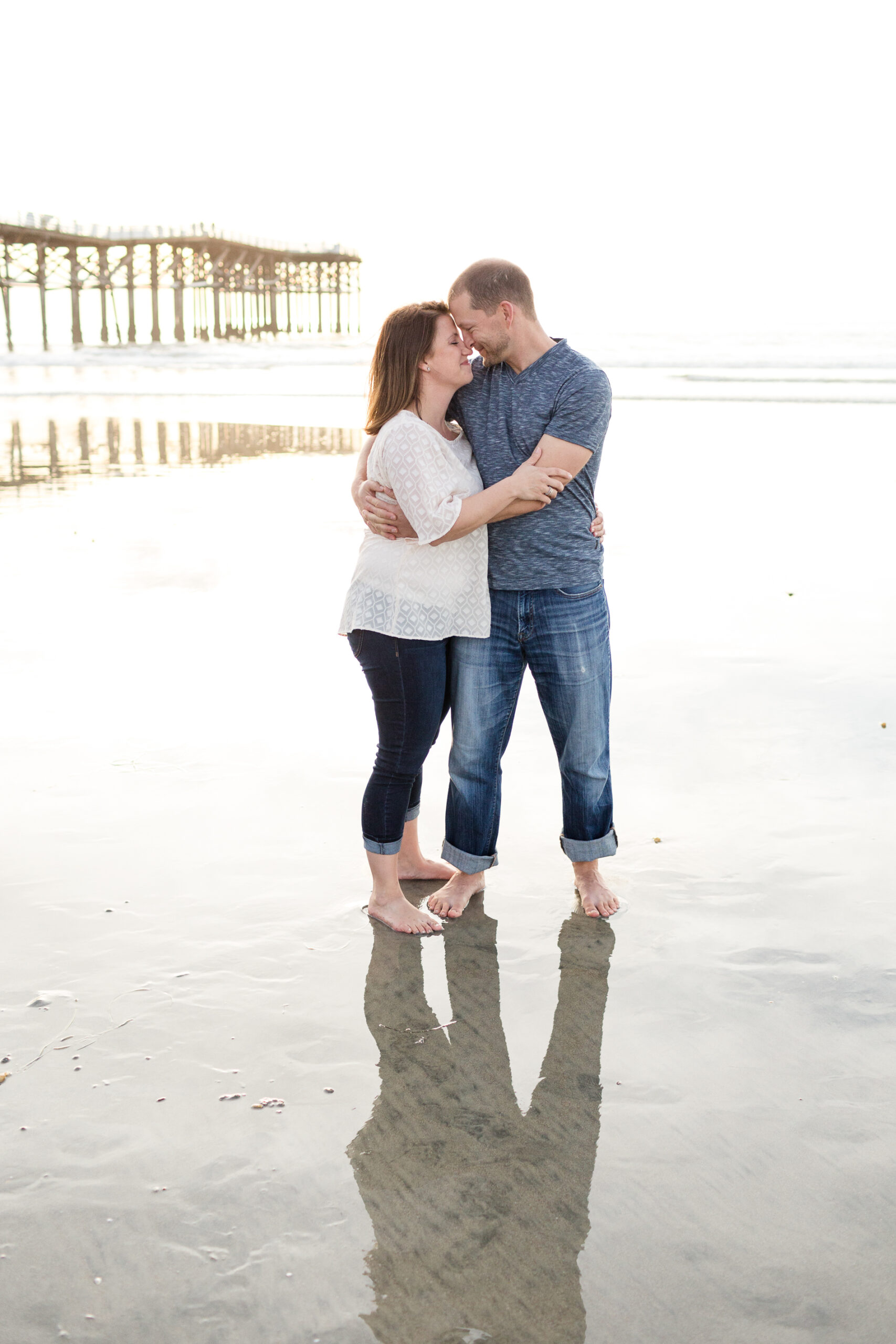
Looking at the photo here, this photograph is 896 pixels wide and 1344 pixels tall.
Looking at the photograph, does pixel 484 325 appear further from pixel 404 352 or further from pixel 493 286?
pixel 404 352

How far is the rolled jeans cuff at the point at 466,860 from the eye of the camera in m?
3.14

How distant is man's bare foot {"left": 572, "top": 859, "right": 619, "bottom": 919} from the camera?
Answer: 3025 millimetres

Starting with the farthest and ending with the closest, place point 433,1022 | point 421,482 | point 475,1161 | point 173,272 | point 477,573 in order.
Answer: point 173,272, point 477,573, point 421,482, point 433,1022, point 475,1161

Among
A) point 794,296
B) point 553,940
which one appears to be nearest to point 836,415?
point 553,940

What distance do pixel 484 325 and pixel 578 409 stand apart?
308 millimetres

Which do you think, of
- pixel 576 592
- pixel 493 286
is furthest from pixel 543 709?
pixel 493 286

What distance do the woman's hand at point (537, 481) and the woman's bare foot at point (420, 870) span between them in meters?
1.17

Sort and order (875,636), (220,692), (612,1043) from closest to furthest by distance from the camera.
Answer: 1. (612,1043)
2. (220,692)
3. (875,636)

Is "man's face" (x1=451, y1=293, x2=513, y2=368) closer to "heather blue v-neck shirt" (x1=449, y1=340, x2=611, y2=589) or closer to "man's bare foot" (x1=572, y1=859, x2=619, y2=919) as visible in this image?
"heather blue v-neck shirt" (x1=449, y1=340, x2=611, y2=589)

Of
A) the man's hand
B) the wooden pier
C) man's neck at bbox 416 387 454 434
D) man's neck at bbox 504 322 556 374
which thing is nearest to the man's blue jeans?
the man's hand

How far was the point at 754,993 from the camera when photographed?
103 inches

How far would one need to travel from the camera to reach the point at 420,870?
3.38m

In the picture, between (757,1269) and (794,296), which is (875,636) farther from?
(794,296)

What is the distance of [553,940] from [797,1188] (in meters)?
1.03
